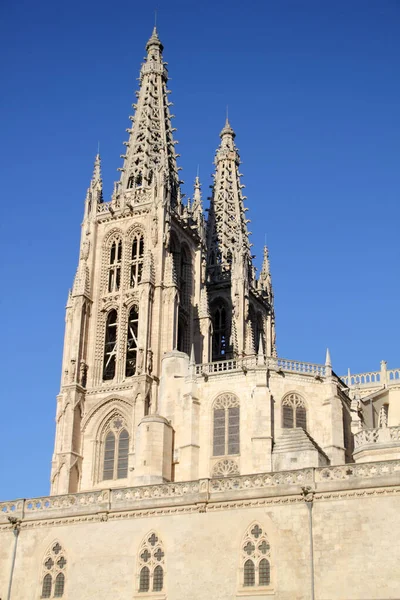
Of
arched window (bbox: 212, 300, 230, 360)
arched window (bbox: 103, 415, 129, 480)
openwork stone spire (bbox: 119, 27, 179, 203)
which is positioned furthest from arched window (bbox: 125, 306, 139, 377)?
arched window (bbox: 212, 300, 230, 360)

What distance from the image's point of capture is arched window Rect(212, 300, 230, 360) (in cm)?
7769

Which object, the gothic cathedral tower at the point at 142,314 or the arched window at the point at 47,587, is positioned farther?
the gothic cathedral tower at the point at 142,314

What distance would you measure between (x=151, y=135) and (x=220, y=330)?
54.7 feet

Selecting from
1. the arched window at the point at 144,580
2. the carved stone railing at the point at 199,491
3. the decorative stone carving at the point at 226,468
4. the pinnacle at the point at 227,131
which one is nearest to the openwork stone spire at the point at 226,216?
the pinnacle at the point at 227,131

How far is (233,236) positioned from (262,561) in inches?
2232

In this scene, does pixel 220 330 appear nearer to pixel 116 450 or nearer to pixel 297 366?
pixel 116 450

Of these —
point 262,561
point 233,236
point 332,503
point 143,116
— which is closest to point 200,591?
point 262,561

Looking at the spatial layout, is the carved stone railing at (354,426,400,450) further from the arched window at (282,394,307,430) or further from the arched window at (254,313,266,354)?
the arched window at (254,313,266,354)

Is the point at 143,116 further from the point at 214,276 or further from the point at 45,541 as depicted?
the point at 45,541

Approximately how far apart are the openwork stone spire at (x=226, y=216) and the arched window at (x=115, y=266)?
13.5 metres

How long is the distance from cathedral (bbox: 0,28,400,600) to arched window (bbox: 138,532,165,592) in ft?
0.16

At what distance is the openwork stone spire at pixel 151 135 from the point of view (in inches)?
2835

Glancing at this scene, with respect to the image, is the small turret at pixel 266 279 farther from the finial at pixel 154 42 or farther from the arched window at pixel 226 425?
the arched window at pixel 226 425

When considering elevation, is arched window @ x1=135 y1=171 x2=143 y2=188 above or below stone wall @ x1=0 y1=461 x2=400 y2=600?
above
